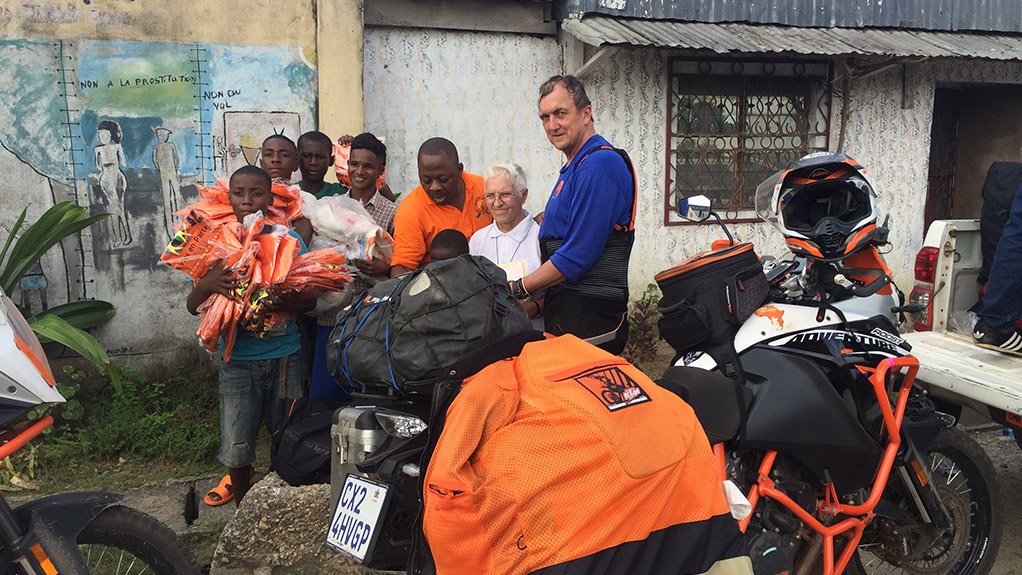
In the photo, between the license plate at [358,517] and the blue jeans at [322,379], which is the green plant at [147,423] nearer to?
the blue jeans at [322,379]

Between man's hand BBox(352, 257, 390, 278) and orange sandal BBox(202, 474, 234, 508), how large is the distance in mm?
1297

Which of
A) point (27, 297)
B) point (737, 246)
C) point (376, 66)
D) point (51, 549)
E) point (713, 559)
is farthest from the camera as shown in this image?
point (376, 66)

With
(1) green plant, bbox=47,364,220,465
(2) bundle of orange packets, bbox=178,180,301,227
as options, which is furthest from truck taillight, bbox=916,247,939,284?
(1) green plant, bbox=47,364,220,465

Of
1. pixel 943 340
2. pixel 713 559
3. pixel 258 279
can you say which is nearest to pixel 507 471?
pixel 713 559

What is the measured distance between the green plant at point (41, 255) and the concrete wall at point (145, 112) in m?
0.28

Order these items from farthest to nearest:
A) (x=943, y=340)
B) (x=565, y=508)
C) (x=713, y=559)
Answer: (x=943, y=340), (x=713, y=559), (x=565, y=508)

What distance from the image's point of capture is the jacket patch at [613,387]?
1.85 metres

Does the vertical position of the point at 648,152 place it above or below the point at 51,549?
above

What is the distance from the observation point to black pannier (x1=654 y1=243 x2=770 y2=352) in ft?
8.77

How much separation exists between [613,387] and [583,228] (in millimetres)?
1391

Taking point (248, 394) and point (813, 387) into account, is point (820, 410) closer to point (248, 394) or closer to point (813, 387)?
point (813, 387)

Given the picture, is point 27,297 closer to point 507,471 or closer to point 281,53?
point 281,53

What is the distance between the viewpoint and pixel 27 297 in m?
5.16

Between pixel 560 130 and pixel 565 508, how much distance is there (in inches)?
76.8
